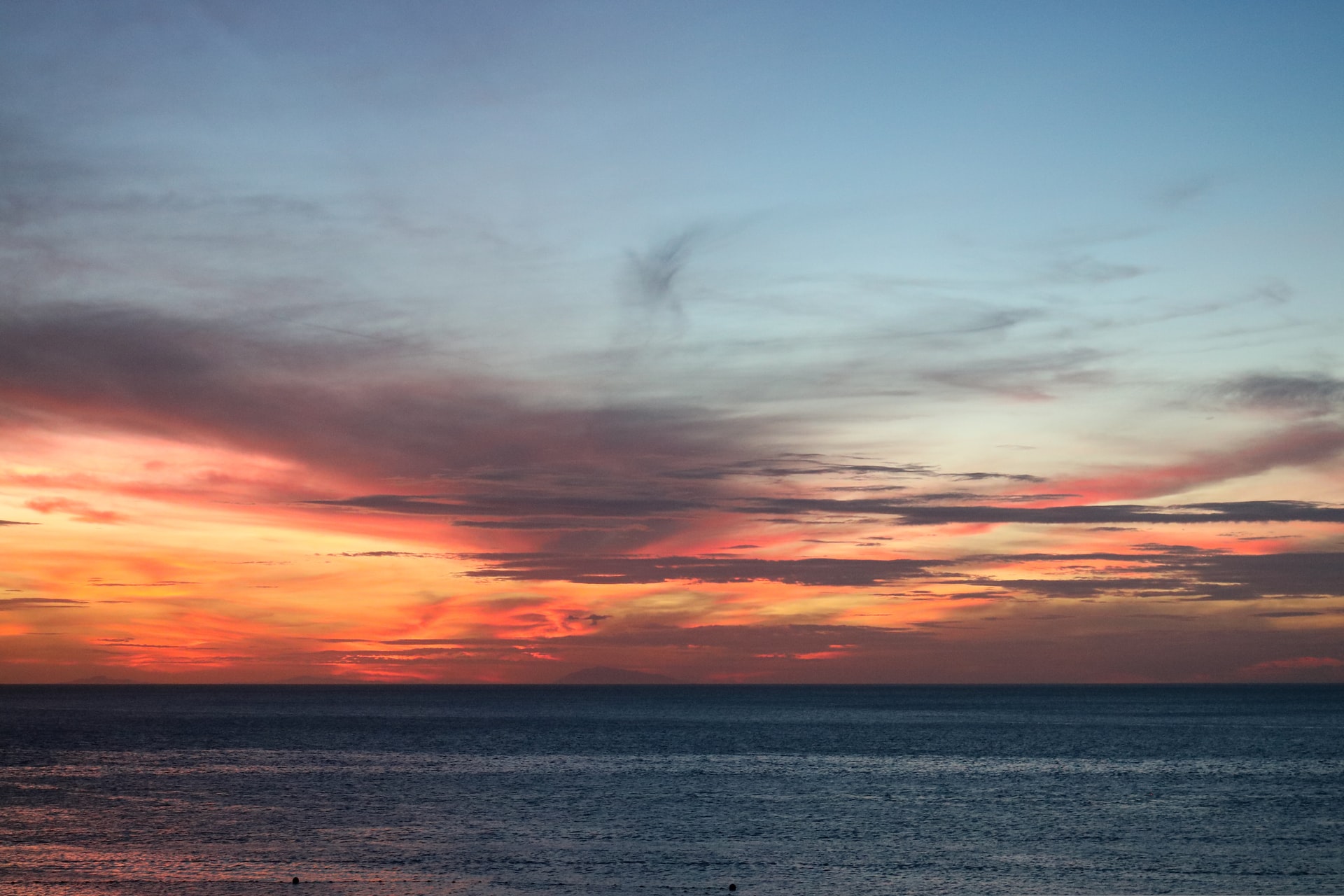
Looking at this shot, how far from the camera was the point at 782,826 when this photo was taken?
222 ft

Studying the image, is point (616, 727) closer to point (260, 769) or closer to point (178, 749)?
point (178, 749)

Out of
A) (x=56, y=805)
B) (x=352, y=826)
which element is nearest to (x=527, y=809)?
(x=352, y=826)

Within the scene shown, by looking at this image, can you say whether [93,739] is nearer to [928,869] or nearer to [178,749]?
[178,749]

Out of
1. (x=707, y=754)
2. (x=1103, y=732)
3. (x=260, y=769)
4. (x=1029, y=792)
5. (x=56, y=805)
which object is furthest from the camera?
(x=1103, y=732)

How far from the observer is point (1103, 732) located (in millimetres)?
163500

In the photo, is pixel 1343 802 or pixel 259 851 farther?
pixel 1343 802

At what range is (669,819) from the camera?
7094cm

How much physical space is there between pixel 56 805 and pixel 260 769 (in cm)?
2820

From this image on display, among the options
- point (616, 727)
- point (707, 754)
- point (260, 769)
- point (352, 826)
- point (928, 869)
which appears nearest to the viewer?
point (928, 869)

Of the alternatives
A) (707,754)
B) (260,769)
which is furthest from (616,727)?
(260,769)

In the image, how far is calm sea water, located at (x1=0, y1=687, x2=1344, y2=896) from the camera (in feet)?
172

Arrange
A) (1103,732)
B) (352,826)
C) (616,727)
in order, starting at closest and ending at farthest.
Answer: (352,826)
(1103,732)
(616,727)

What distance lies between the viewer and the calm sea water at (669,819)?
52.5 metres

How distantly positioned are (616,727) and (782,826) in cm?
11844
